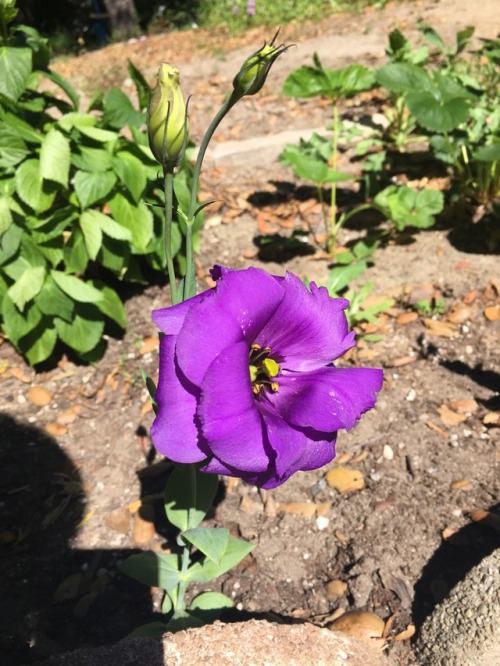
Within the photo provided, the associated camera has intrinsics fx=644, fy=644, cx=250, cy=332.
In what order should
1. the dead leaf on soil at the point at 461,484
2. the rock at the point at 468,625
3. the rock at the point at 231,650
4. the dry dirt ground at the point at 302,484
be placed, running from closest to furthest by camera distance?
the rock at the point at 231,650
the rock at the point at 468,625
the dry dirt ground at the point at 302,484
the dead leaf on soil at the point at 461,484

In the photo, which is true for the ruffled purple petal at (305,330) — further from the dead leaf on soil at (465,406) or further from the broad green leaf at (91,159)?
the broad green leaf at (91,159)

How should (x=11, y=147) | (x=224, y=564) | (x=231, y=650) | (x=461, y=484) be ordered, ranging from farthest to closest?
(x=11, y=147) → (x=461, y=484) → (x=224, y=564) → (x=231, y=650)

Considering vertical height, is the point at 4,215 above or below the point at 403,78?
below

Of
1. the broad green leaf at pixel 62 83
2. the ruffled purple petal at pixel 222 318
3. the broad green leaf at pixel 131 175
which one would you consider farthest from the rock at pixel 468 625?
the broad green leaf at pixel 62 83

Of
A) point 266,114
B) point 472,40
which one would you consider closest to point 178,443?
point 266,114

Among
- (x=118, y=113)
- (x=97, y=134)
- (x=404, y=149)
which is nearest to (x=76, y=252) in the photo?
(x=97, y=134)

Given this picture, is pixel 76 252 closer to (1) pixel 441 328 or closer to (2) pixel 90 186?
(2) pixel 90 186

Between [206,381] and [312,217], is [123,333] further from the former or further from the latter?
[206,381]
